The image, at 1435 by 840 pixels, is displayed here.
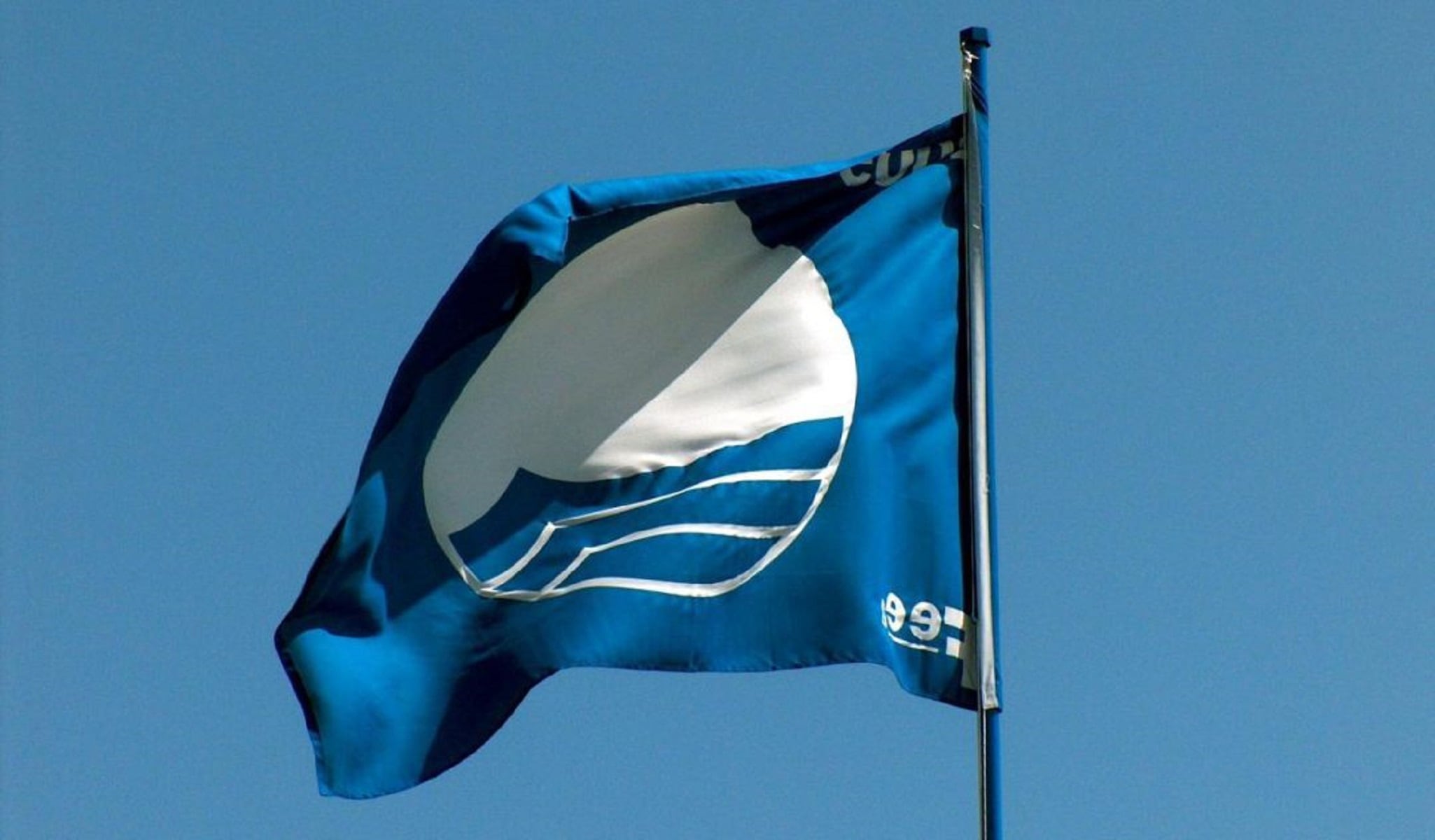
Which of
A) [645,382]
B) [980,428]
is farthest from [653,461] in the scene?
[980,428]

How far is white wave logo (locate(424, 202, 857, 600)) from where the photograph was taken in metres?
16.9

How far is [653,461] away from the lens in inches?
677

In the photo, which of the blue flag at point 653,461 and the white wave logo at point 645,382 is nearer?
the blue flag at point 653,461

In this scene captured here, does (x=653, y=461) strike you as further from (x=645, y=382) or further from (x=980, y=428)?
(x=980, y=428)

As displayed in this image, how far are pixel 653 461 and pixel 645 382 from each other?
2.01 ft

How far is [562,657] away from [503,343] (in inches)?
86.5

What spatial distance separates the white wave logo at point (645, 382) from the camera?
16875 millimetres

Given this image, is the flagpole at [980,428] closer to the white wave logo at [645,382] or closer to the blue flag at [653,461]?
the blue flag at [653,461]

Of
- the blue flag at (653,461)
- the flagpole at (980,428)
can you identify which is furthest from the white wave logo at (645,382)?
the flagpole at (980,428)

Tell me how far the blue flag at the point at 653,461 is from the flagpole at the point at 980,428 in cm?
25

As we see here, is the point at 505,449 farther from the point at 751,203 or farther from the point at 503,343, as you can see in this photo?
the point at 751,203

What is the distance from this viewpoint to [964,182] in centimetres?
1627

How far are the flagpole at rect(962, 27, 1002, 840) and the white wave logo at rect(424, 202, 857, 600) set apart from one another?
1083 mm

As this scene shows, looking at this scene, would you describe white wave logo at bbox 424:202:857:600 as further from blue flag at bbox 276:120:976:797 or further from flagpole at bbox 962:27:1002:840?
flagpole at bbox 962:27:1002:840
